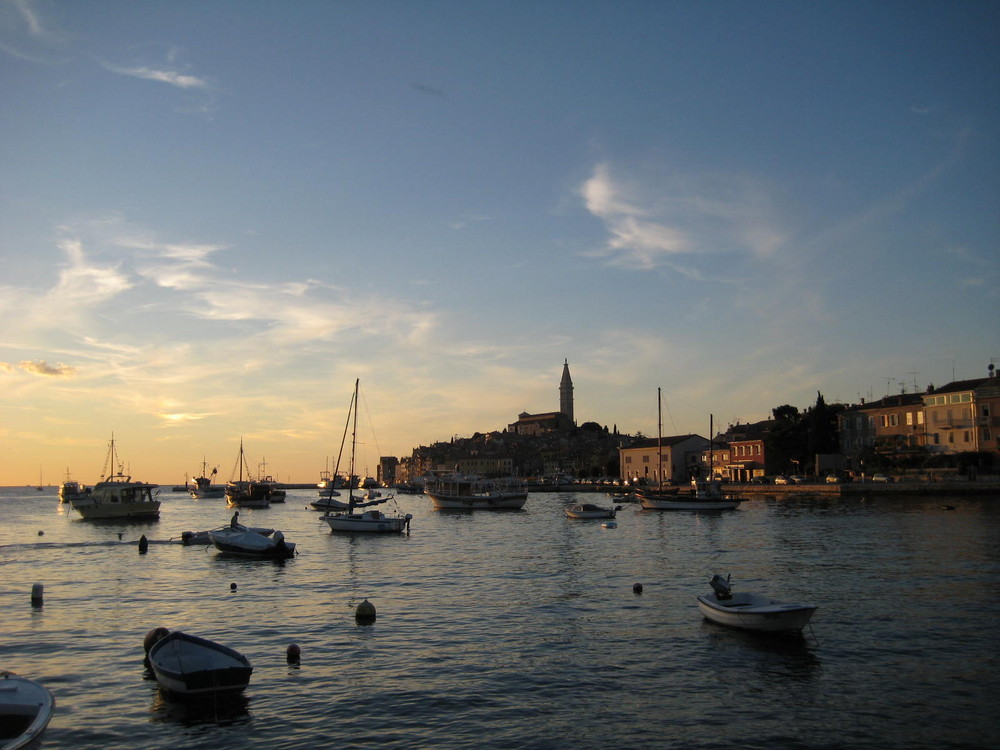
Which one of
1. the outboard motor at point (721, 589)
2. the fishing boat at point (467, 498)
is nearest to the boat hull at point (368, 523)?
the fishing boat at point (467, 498)

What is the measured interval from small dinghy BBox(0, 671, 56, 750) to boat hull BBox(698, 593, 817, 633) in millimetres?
18758

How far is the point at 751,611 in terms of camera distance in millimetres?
23531

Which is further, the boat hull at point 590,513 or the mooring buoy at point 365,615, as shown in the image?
the boat hull at point 590,513

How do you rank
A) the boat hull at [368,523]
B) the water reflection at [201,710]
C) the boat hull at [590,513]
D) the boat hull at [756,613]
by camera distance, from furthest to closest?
the boat hull at [590,513] → the boat hull at [368,523] → the boat hull at [756,613] → the water reflection at [201,710]

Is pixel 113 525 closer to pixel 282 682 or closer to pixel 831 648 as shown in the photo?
pixel 282 682

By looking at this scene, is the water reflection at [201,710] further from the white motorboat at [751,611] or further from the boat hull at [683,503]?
the boat hull at [683,503]

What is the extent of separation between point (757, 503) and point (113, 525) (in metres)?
76.8

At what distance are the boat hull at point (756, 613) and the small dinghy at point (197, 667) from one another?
14.7m

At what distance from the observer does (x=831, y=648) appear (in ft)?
73.3

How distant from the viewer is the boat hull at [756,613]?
22906 mm

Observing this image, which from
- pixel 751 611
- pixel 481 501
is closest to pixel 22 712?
pixel 751 611

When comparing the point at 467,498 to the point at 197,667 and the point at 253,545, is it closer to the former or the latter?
the point at 253,545

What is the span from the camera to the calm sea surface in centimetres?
1645

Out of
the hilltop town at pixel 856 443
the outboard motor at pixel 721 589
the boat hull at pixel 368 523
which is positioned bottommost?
the boat hull at pixel 368 523
